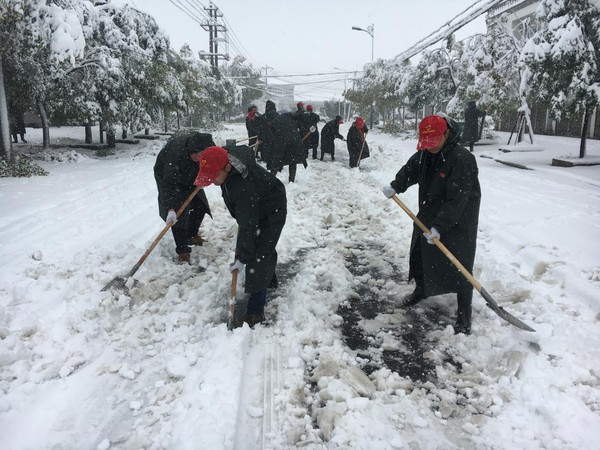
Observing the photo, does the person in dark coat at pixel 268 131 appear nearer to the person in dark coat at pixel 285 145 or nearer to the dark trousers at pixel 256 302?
the person in dark coat at pixel 285 145

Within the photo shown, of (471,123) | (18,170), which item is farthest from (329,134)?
(18,170)

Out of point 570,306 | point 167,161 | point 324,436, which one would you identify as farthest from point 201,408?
point 570,306

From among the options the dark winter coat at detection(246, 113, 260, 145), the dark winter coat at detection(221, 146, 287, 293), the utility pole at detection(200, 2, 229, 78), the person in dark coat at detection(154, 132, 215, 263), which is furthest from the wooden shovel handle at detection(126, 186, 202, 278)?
the utility pole at detection(200, 2, 229, 78)

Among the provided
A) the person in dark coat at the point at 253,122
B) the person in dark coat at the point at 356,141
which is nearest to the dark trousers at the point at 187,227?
the person in dark coat at the point at 253,122

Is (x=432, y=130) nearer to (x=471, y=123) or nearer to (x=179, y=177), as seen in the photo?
(x=179, y=177)

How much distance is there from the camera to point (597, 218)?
550 centimetres

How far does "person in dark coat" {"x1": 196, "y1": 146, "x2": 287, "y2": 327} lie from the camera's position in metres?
2.88

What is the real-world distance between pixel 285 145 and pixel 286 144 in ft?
0.10

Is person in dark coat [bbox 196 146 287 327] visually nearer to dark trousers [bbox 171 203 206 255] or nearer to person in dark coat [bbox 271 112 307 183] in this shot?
dark trousers [bbox 171 203 206 255]

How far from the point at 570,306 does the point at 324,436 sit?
98.2 inches

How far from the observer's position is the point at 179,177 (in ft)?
14.2

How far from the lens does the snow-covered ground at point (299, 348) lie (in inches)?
89.9

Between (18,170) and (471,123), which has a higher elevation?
(471,123)

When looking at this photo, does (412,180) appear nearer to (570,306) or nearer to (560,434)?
(570,306)
